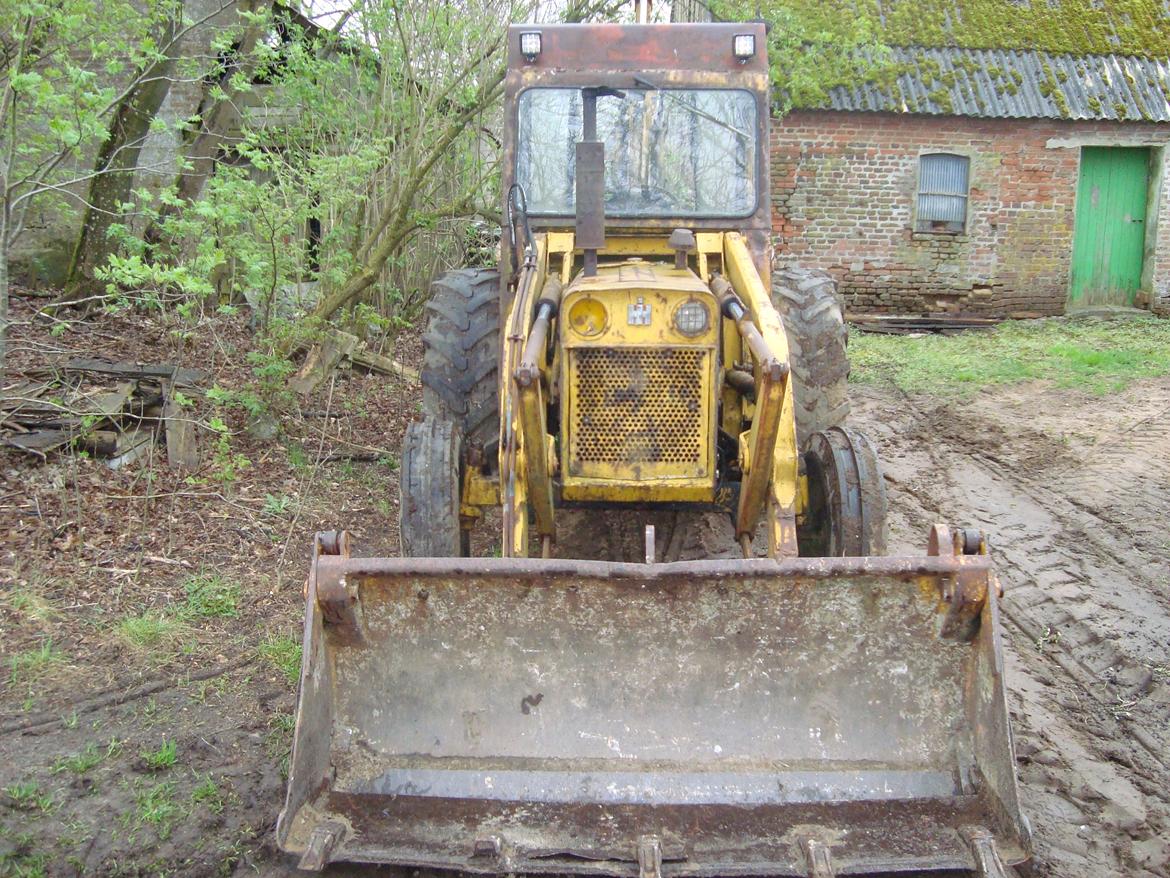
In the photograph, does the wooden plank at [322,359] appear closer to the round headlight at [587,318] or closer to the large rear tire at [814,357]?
the large rear tire at [814,357]

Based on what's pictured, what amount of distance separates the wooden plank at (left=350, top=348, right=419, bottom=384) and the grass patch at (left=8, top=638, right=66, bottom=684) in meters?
4.80

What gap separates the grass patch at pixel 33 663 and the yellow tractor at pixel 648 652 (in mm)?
1660

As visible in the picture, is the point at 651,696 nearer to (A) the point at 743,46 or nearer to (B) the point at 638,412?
(B) the point at 638,412

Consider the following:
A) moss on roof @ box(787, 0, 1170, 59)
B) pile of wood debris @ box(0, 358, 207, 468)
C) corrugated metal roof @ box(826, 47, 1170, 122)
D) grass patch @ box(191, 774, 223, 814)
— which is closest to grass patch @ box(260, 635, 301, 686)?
grass patch @ box(191, 774, 223, 814)

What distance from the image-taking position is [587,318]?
444 cm

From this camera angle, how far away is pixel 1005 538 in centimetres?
668

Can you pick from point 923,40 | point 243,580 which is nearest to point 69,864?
point 243,580

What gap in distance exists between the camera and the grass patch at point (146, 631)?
16.3ft

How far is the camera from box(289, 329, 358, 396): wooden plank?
8125mm

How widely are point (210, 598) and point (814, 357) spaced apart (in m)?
3.40

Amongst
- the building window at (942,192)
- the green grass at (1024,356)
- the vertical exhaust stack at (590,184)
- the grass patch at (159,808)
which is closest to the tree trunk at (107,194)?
the vertical exhaust stack at (590,184)

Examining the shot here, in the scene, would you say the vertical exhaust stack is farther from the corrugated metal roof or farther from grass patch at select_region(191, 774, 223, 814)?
the corrugated metal roof

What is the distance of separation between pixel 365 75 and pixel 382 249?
1.50 m

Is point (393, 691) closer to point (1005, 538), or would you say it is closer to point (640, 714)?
point (640, 714)
